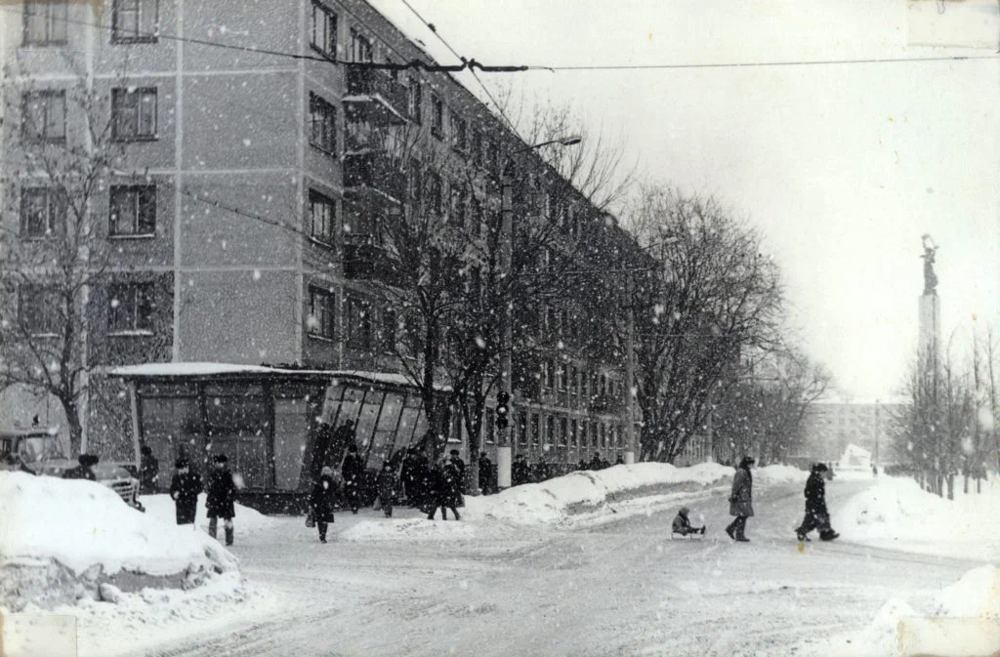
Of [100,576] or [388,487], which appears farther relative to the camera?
[388,487]

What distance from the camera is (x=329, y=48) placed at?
33719 millimetres

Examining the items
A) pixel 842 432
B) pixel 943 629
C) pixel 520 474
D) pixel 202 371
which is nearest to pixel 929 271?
pixel 520 474

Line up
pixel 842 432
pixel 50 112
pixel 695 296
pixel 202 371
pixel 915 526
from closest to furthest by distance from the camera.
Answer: pixel 915 526 < pixel 202 371 < pixel 50 112 < pixel 695 296 < pixel 842 432

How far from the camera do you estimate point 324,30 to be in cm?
3344

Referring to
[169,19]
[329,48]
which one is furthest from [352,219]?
[169,19]

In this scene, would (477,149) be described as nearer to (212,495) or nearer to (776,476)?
(212,495)

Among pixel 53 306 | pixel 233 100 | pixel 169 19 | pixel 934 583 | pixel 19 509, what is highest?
pixel 169 19

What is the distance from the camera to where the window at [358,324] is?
34906 mm

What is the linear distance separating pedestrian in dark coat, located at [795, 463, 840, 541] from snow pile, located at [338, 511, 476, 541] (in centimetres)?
605

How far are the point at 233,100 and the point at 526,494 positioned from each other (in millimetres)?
12939

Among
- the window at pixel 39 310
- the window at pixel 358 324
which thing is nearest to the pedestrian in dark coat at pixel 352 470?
the window at pixel 39 310

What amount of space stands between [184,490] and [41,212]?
1371cm

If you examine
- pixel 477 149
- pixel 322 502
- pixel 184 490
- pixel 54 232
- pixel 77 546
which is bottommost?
pixel 322 502

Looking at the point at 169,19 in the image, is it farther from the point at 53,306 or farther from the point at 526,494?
the point at 526,494
